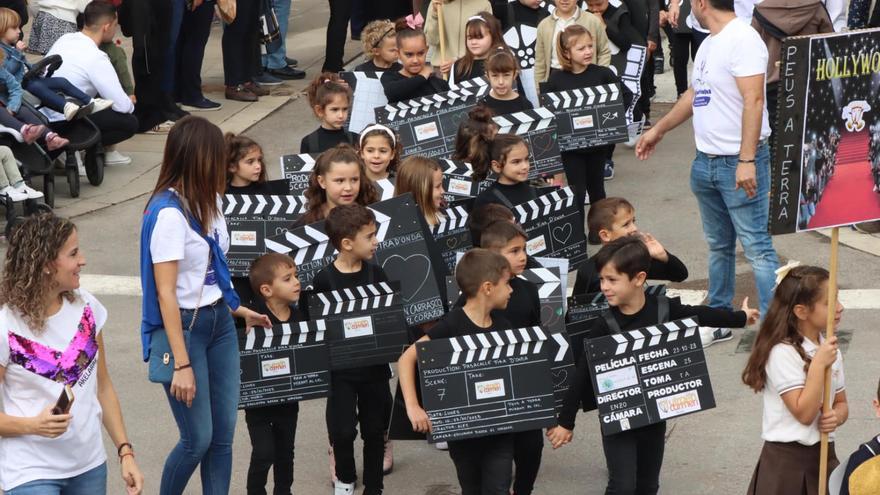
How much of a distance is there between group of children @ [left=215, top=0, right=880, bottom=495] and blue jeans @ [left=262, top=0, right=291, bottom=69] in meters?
7.05

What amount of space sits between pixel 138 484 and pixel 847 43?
3400 millimetres

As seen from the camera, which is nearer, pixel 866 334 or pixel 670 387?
pixel 670 387

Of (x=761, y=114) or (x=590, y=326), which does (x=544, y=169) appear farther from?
(x=590, y=326)

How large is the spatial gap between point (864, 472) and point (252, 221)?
4.26 m

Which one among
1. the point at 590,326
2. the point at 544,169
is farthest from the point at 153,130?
the point at 590,326

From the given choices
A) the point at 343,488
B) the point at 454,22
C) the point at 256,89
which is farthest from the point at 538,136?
the point at 256,89

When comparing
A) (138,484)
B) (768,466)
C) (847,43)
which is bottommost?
(768,466)

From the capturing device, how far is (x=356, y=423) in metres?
7.08

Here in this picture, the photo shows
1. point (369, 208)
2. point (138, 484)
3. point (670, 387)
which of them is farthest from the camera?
point (369, 208)

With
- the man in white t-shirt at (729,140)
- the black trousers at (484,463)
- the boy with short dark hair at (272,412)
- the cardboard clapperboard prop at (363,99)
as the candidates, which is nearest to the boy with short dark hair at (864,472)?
the black trousers at (484,463)

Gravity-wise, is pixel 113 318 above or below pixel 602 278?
below

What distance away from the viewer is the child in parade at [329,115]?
9555mm

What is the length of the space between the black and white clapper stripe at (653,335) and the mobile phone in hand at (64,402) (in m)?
2.42

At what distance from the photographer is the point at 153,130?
1448 centimetres
